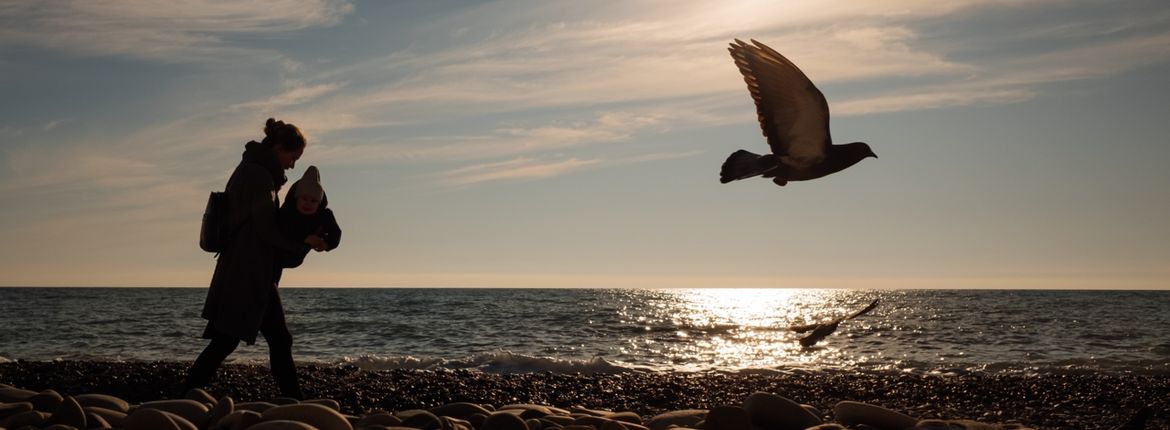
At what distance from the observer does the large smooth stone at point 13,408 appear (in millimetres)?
5309

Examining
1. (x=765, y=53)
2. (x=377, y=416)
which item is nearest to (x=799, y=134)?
(x=765, y=53)

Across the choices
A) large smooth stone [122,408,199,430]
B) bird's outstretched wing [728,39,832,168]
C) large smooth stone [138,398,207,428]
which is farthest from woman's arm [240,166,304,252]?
bird's outstretched wing [728,39,832,168]

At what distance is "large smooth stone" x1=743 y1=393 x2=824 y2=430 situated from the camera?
562 centimetres

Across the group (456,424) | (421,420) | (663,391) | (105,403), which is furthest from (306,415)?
(663,391)

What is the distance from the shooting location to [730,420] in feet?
17.0

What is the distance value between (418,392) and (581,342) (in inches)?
425

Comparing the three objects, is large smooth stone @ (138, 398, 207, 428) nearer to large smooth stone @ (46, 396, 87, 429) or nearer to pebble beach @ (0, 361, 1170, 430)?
large smooth stone @ (46, 396, 87, 429)

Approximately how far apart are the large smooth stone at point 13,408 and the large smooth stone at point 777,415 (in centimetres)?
414

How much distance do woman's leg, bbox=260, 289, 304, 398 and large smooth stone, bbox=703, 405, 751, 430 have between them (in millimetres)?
2522

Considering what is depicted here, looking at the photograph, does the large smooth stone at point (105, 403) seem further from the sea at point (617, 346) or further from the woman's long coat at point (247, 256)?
the sea at point (617, 346)

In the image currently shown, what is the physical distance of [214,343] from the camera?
223 inches

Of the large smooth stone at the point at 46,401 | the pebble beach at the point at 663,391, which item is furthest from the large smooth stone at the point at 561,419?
the large smooth stone at the point at 46,401

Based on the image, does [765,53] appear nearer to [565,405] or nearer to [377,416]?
[377,416]

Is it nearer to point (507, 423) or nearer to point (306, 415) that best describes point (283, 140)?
point (306, 415)
